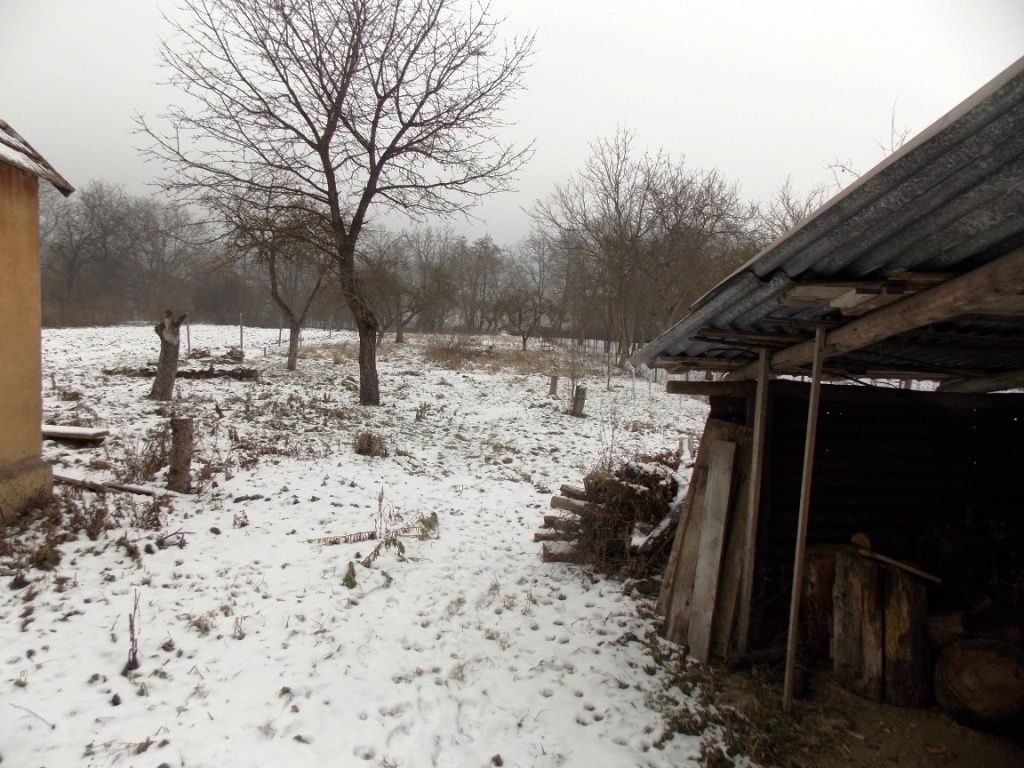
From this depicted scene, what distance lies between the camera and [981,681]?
2865 millimetres

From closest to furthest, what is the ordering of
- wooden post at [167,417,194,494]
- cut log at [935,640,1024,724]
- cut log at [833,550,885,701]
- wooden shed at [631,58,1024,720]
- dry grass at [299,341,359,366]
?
wooden shed at [631,58,1024,720] → cut log at [935,640,1024,724] → cut log at [833,550,885,701] → wooden post at [167,417,194,494] → dry grass at [299,341,359,366]

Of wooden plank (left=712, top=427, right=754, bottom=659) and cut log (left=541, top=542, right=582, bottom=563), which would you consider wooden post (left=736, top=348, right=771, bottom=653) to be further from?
cut log (left=541, top=542, right=582, bottom=563)

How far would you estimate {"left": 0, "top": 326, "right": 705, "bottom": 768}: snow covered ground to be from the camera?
115 inches

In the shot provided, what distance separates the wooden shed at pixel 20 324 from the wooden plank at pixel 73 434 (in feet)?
6.27

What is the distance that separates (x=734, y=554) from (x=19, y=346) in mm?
6597

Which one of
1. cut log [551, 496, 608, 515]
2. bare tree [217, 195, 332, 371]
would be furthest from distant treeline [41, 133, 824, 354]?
cut log [551, 496, 608, 515]

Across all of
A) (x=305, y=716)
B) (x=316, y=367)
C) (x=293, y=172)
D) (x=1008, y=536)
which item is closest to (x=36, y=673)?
(x=305, y=716)

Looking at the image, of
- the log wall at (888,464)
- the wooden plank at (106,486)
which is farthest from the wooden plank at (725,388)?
the wooden plank at (106,486)

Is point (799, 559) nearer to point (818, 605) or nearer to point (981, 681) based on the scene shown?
point (818, 605)

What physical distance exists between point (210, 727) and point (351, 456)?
19.0 ft

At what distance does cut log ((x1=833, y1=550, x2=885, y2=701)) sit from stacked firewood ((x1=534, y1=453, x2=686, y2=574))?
1844 millimetres

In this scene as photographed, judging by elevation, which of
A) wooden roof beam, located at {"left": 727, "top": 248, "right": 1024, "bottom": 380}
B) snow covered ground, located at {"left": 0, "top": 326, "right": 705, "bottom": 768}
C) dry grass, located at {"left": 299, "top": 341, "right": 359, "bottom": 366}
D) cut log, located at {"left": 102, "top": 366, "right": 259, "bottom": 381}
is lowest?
snow covered ground, located at {"left": 0, "top": 326, "right": 705, "bottom": 768}

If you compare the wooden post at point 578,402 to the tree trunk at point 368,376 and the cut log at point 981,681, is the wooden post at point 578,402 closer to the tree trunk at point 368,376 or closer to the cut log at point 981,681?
the tree trunk at point 368,376

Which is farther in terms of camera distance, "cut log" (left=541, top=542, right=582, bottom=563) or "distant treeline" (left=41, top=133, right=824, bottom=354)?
"distant treeline" (left=41, top=133, right=824, bottom=354)
